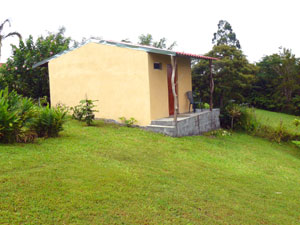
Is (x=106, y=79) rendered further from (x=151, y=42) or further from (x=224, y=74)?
(x=151, y=42)

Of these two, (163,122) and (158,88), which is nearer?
(163,122)

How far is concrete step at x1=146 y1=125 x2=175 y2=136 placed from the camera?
32.3ft

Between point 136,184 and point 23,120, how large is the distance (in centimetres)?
360

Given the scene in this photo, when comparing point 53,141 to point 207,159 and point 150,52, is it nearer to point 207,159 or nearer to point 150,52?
point 207,159

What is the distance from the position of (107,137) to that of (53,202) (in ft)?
15.7

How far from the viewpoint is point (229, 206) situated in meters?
4.71

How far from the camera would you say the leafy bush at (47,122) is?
7.61m

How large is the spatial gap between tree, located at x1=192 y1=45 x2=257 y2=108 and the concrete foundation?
2.97m

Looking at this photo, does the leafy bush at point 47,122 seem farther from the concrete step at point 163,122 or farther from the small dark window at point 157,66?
the small dark window at point 157,66

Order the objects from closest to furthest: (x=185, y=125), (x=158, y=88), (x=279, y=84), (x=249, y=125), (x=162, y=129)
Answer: (x=162, y=129)
(x=185, y=125)
(x=158, y=88)
(x=249, y=125)
(x=279, y=84)

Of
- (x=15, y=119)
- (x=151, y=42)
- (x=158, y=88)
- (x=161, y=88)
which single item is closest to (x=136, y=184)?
(x=15, y=119)

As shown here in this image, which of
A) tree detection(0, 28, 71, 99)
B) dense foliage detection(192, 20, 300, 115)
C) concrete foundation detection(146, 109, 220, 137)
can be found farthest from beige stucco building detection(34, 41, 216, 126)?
dense foliage detection(192, 20, 300, 115)

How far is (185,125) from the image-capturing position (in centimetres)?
1048

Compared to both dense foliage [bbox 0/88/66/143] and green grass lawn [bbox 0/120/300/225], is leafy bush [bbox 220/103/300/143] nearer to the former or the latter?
green grass lawn [bbox 0/120/300/225]
